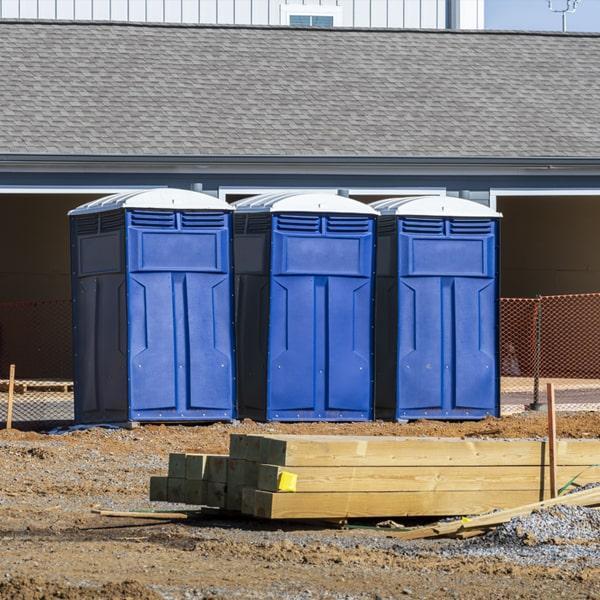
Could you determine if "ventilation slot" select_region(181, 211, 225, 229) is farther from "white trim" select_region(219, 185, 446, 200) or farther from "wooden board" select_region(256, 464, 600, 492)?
"wooden board" select_region(256, 464, 600, 492)

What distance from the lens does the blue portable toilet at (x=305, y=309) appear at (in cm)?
1562

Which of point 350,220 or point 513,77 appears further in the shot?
point 513,77

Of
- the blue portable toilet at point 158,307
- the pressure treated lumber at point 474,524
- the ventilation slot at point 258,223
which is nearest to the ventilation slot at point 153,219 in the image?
the blue portable toilet at point 158,307

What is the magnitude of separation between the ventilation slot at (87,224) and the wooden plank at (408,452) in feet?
20.2

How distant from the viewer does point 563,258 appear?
84.9ft

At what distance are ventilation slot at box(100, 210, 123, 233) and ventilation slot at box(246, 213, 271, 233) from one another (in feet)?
5.05

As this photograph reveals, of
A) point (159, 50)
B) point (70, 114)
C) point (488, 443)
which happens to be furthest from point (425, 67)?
point (488, 443)

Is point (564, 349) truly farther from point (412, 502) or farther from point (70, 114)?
point (412, 502)

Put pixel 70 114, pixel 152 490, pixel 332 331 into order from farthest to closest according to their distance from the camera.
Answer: pixel 70 114 < pixel 332 331 < pixel 152 490

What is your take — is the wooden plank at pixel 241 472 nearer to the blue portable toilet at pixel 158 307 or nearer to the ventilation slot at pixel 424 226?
the blue portable toilet at pixel 158 307

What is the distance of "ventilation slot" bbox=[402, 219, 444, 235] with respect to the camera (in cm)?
1614

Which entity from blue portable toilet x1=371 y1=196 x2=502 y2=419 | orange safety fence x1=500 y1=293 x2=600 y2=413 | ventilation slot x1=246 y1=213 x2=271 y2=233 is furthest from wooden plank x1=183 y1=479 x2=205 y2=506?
orange safety fence x1=500 y1=293 x2=600 y2=413

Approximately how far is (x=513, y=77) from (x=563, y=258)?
383 cm

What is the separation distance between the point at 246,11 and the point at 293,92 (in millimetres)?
5095
